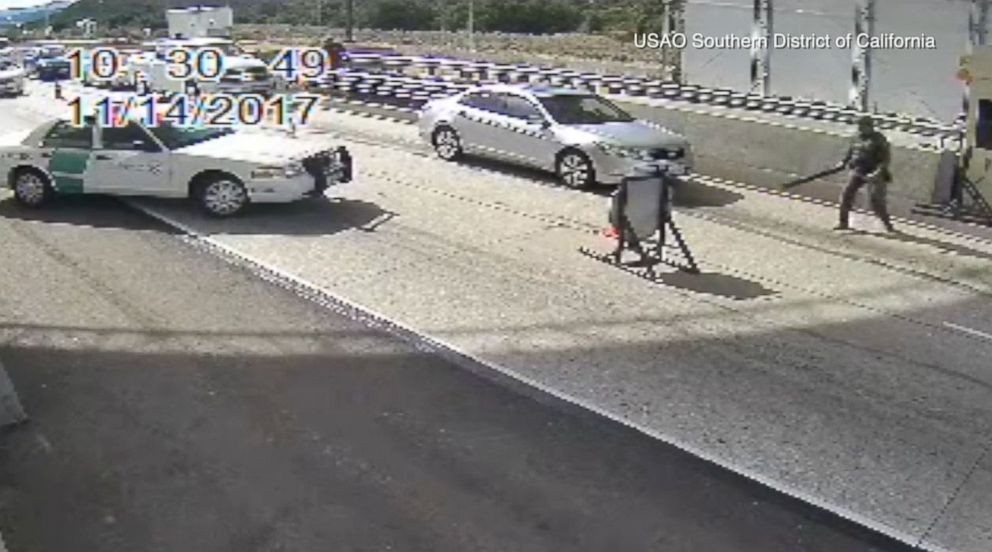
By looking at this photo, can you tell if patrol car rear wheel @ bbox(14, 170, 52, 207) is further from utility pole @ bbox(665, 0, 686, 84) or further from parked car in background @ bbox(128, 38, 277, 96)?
utility pole @ bbox(665, 0, 686, 84)

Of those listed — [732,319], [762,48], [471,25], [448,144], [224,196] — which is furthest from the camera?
[471,25]

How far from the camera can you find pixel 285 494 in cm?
600

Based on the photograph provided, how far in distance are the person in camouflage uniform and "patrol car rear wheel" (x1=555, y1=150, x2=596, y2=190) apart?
142 inches

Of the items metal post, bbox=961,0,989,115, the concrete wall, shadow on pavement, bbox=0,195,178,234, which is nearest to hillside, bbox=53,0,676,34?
metal post, bbox=961,0,989,115

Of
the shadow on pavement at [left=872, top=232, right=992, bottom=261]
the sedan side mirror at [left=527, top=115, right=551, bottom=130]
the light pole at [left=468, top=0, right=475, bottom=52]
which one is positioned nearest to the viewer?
the shadow on pavement at [left=872, top=232, right=992, bottom=261]

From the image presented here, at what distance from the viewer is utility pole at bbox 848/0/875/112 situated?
24031mm

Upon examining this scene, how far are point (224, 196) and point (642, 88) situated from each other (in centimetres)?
1570

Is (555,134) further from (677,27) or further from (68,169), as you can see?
(677,27)

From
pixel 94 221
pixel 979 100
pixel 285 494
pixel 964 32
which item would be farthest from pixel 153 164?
pixel 964 32

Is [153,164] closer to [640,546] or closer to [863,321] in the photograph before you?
[863,321]

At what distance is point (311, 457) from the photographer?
21.2ft

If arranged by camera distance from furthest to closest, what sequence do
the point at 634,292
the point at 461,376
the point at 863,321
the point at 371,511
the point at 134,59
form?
the point at 134,59
the point at 634,292
the point at 863,321
the point at 461,376
the point at 371,511

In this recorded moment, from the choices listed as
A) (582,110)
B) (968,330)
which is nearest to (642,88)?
(582,110)

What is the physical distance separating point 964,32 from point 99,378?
807 inches
